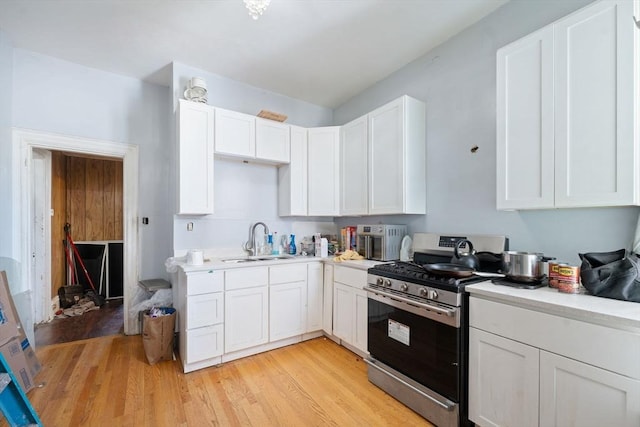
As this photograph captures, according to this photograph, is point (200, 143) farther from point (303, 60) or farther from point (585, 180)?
point (585, 180)

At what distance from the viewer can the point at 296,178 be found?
336cm

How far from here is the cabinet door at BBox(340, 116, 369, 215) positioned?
10.0 feet

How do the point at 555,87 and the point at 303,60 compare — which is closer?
the point at 555,87

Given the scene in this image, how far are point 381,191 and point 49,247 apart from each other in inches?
164

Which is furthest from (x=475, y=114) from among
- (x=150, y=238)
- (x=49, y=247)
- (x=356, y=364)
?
(x=49, y=247)

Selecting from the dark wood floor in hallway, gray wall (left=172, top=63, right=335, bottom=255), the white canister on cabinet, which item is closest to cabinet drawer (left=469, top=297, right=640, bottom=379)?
the white canister on cabinet

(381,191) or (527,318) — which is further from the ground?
(381,191)

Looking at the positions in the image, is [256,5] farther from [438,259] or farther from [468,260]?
[438,259]

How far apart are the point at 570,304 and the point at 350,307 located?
1.72 metres

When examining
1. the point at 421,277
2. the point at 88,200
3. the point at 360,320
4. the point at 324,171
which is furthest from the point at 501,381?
the point at 88,200

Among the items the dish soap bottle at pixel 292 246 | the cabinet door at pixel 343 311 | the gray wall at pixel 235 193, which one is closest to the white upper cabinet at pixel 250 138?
the gray wall at pixel 235 193

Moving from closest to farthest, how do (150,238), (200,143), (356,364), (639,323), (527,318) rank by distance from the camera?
(639,323) < (527,318) < (356,364) < (200,143) < (150,238)

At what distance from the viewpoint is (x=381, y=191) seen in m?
2.85

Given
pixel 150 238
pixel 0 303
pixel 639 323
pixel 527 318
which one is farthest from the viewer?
pixel 150 238
